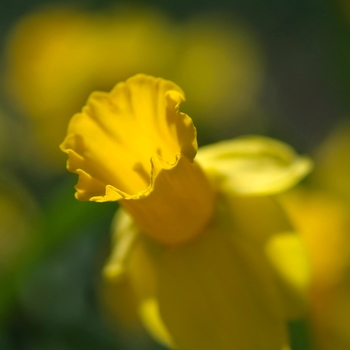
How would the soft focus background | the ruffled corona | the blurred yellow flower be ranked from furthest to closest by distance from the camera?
1. the blurred yellow flower
2. the soft focus background
3. the ruffled corona

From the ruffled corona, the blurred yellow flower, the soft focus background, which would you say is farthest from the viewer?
the blurred yellow flower

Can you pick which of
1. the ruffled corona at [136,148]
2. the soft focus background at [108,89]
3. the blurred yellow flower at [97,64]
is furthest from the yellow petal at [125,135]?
the blurred yellow flower at [97,64]

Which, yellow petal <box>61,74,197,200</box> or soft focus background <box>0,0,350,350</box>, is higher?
yellow petal <box>61,74,197,200</box>

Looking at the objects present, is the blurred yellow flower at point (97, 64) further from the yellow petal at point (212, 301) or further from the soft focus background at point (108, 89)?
the yellow petal at point (212, 301)

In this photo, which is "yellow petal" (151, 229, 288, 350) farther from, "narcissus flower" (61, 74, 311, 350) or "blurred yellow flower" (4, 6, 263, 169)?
"blurred yellow flower" (4, 6, 263, 169)

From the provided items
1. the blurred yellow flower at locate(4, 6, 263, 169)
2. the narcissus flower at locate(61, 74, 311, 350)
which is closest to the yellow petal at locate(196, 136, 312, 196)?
the narcissus flower at locate(61, 74, 311, 350)

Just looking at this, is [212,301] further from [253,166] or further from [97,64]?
[97,64]

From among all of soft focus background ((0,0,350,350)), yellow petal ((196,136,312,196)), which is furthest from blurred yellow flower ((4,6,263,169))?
yellow petal ((196,136,312,196))

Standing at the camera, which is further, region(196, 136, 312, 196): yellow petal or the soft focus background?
the soft focus background

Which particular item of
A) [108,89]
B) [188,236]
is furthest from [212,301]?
[108,89]
